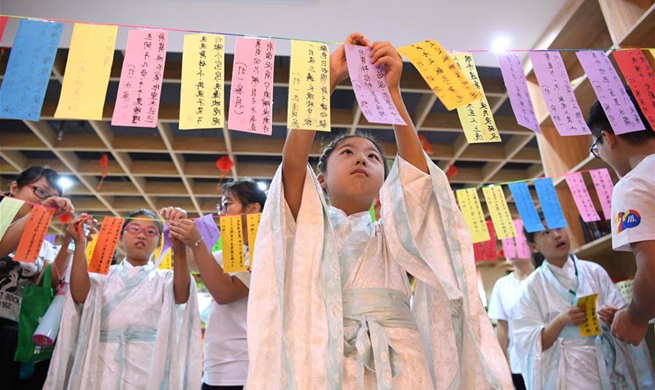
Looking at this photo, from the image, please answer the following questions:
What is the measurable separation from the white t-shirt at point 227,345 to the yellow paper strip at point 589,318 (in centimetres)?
141

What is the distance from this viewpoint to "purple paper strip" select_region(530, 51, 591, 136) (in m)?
1.58

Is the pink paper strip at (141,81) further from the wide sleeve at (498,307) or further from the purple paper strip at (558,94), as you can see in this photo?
the wide sleeve at (498,307)

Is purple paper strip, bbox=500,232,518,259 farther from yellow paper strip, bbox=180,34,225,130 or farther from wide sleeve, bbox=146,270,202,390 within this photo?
yellow paper strip, bbox=180,34,225,130

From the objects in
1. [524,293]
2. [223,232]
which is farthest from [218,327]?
[524,293]

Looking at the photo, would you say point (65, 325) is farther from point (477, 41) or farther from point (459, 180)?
point (459, 180)

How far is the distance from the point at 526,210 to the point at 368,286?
1702 mm

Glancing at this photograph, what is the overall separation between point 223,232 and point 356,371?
1177mm

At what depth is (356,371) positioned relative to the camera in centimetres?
105

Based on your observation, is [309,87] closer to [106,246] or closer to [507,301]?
[106,246]

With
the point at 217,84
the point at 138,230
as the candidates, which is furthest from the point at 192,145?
the point at 217,84

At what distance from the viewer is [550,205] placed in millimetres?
2553

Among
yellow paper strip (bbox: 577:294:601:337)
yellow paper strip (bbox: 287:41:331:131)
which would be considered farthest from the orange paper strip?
yellow paper strip (bbox: 577:294:601:337)

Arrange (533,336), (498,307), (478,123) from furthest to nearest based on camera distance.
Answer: (498,307), (533,336), (478,123)

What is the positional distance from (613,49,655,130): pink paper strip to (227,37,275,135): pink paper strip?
131cm
